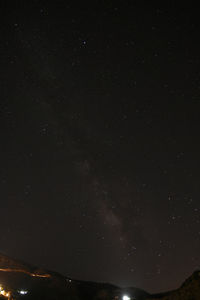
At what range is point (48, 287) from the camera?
87.4 feet

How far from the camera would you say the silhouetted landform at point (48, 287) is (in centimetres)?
2531

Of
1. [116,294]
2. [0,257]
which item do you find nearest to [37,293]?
[0,257]

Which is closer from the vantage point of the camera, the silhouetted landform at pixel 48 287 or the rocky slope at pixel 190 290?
the rocky slope at pixel 190 290

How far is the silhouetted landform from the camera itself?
25.3 meters

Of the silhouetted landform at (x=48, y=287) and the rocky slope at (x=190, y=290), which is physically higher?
the rocky slope at (x=190, y=290)

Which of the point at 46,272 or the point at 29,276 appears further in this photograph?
the point at 46,272

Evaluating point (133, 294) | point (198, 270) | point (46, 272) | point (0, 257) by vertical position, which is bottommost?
point (133, 294)

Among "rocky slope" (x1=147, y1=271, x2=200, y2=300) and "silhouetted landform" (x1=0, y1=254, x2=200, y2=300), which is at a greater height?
"rocky slope" (x1=147, y1=271, x2=200, y2=300)

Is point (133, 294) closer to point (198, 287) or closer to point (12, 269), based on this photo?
point (12, 269)

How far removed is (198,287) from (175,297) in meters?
1.55

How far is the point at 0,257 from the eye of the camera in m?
28.1

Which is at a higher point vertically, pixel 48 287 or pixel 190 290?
pixel 190 290

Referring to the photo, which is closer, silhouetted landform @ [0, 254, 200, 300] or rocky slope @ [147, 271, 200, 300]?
rocky slope @ [147, 271, 200, 300]

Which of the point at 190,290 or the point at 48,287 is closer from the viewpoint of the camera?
the point at 190,290
